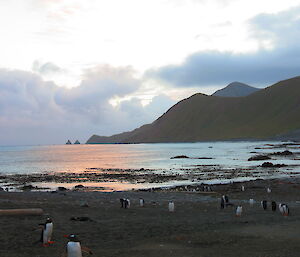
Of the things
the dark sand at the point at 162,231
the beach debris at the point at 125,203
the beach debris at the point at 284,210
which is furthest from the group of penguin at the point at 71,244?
the beach debris at the point at 284,210

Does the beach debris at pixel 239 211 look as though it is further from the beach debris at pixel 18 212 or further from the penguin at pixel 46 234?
the penguin at pixel 46 234

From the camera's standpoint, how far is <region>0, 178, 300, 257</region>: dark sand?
12.4 meters

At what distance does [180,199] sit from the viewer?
Result: 27.2 m

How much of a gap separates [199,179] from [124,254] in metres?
33.8

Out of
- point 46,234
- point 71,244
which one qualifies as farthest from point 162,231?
point 71,244

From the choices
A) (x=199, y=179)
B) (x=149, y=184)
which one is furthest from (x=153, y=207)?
(x=199, y=179)

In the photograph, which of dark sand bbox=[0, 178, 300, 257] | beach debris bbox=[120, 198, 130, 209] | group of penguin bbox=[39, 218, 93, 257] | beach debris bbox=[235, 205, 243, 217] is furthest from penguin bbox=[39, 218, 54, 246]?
beach debris bbox=[235, 205, 243, 217]

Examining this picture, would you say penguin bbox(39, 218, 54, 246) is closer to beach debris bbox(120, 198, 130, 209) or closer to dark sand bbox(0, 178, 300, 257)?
dark sand bbox(0, 178, 300, 257)

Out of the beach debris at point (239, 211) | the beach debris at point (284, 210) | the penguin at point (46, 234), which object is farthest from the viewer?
the beach debris at point (284, 210)

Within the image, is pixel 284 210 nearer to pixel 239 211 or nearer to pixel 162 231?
pixel 239 211

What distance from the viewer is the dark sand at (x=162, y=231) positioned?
1242cm

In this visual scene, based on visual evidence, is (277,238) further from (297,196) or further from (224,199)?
(297,196)

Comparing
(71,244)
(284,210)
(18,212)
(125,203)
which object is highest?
(71,244)

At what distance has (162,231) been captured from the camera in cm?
1574
